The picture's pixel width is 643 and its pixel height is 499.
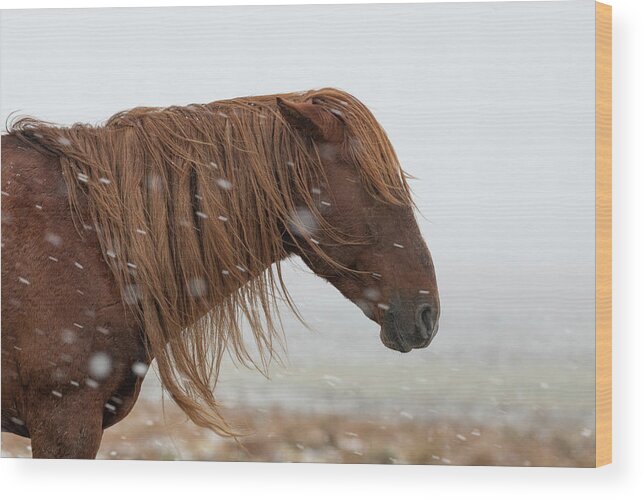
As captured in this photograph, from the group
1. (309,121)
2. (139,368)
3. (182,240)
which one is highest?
(309,121)

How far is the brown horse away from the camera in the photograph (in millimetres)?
2748

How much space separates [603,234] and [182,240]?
1.25 metres

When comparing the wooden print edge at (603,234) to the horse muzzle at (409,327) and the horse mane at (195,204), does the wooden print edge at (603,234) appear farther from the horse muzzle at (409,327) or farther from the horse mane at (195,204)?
the horse mane at (195,204)

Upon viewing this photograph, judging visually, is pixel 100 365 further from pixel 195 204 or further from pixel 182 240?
pixel 195 204

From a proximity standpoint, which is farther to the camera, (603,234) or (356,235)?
(603,234)

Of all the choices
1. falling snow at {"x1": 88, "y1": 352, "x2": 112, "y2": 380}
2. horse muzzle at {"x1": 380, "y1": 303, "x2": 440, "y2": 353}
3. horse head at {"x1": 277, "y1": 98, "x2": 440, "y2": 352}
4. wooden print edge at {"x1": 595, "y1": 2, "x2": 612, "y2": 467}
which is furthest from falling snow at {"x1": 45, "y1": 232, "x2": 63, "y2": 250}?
wooden print edge at {"x1": 595, "y1": 2, "x2": 612, "y2": 467}

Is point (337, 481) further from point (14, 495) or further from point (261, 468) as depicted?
point (14, 495)

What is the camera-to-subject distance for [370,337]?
116 inches

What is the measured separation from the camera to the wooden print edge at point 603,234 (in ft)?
9.57

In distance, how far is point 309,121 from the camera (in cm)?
276

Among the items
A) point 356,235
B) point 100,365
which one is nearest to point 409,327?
point 356,235

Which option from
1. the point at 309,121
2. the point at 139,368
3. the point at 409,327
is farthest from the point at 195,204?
the point at 409,327

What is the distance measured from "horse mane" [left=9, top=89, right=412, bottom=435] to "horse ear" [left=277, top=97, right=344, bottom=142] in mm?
24

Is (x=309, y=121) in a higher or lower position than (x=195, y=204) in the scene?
higher
